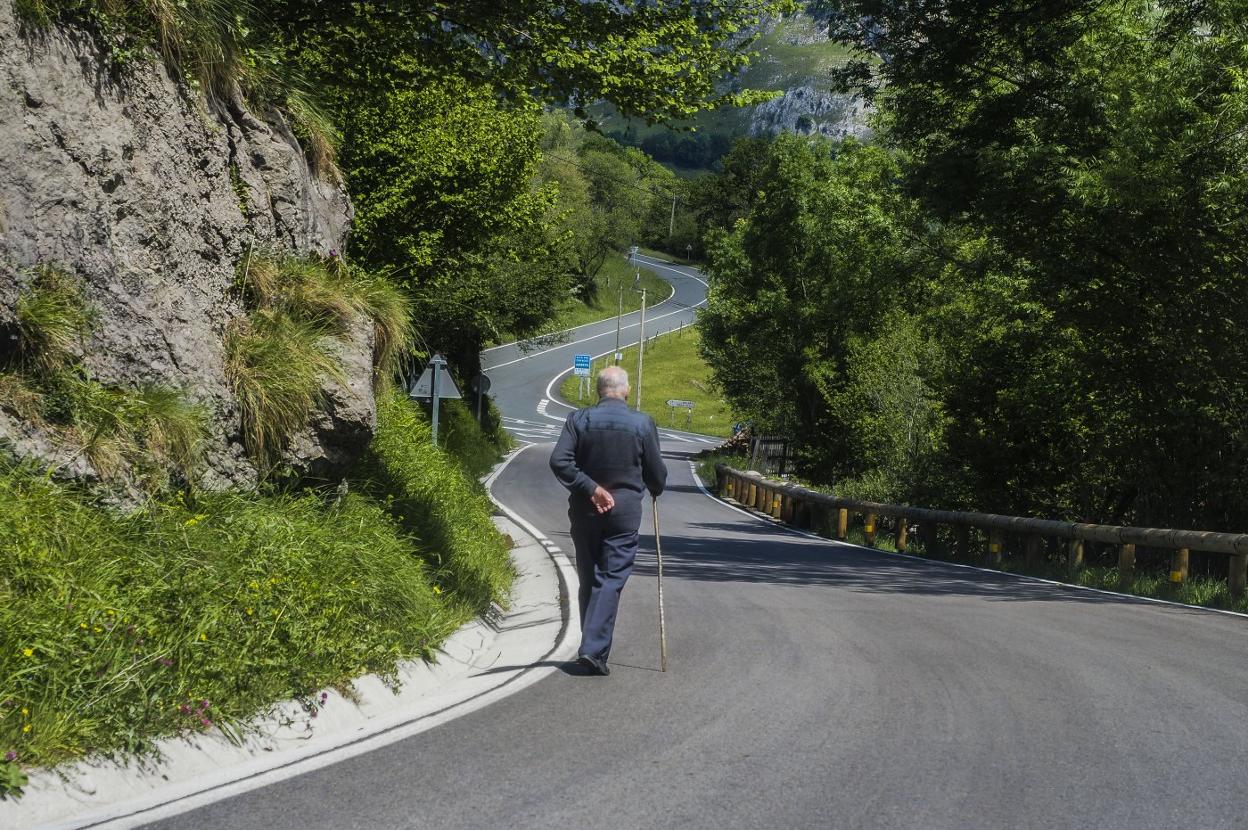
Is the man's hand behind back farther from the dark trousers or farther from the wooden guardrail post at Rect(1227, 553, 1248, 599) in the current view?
the wooden guardrail post at Rect(1227, 553, 1248, 599)

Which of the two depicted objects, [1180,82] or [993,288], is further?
[993,288]

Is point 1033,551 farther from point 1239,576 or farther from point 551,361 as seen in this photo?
point 551,361

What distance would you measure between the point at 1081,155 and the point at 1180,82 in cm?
258

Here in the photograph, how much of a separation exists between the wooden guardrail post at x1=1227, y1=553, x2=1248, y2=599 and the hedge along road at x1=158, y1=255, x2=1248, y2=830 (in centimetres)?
281

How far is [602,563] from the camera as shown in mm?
8211

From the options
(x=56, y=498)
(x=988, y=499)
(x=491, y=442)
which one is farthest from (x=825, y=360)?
(x=56, y=498)

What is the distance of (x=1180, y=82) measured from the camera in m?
17.4

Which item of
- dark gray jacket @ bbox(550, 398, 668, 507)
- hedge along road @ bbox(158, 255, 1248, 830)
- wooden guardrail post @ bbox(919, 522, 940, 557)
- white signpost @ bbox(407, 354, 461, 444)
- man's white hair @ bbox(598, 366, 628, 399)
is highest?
man's white hair @ bbox(598, 366, 628, 399)

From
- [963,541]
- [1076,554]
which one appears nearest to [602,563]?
[1076,554]

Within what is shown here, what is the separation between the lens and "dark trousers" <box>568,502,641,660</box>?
8.02m

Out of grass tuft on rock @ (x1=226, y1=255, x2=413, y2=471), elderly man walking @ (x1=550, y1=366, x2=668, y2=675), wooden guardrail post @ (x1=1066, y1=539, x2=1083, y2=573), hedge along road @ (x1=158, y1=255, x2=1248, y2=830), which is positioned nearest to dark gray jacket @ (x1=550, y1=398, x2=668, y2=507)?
elderly man walking @ (x1=550, y1=366, x2=668, y2=675)

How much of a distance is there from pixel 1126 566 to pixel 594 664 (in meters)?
10.4

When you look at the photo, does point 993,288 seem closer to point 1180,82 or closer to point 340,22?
point 1180,82

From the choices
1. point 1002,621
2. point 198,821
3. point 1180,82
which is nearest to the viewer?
point 198,821
